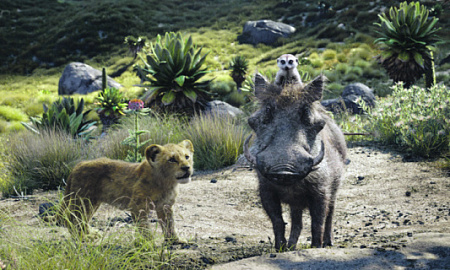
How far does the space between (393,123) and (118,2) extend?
40749 mm

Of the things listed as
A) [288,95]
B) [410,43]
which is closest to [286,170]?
[288,95]

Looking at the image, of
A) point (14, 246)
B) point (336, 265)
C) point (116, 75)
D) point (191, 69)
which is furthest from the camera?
point (116, 75)

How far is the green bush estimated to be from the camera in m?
7.50

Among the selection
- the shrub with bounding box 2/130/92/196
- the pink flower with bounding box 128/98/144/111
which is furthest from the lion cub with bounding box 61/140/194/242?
the shrub with bounding box 2/130/92/196

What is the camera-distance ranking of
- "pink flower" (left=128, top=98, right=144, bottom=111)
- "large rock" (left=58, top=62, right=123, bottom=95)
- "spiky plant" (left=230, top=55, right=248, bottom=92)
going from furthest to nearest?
1. "large rock" (left=58, top=62, right=123, bottom=95)
2. "spiky plant" (left=230, top=55, right=248, bottom=92)
3. "pink flower" (left=128, top=98, right=144, bottom=111)

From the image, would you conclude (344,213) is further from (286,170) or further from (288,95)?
(286,170)

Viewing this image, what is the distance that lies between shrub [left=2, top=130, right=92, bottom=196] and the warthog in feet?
13.5

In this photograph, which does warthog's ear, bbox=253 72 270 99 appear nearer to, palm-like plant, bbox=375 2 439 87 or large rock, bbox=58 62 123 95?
palm-like plant, bbox=375 2 439 87

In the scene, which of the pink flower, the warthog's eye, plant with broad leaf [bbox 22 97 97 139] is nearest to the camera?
the warthog's eye

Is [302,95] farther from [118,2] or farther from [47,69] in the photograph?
[118,2]

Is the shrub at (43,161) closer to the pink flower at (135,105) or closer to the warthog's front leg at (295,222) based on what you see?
the pink flower at (135,105)

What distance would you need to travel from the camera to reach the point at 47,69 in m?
32.8

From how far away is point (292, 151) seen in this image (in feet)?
9.38

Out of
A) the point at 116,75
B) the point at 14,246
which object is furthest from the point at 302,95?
the point at 116,75
